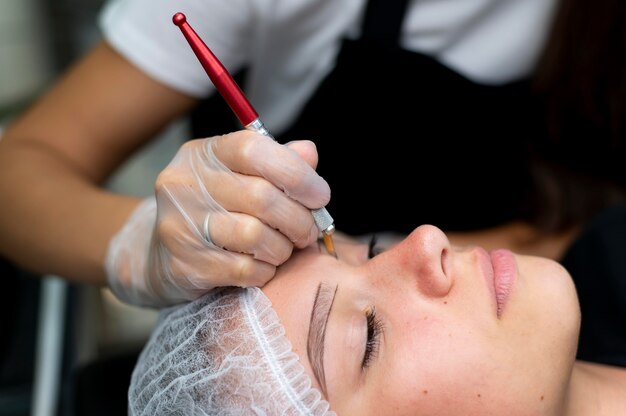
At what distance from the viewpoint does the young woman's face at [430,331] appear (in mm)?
907

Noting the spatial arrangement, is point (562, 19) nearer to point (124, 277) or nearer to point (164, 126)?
point (164, 126)

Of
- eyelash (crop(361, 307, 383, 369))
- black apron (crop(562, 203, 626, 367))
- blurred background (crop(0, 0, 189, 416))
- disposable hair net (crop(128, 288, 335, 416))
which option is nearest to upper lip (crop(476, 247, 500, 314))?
eyelash (crop(361, 307, 383, 369))

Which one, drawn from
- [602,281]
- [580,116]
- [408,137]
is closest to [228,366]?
[408,137]

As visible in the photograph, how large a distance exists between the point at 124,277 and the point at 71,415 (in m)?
0.36

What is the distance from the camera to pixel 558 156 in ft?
4.84

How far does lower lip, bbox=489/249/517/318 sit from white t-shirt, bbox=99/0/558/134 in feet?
1.67

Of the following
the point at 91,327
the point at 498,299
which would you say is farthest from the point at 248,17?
the point at 91,327

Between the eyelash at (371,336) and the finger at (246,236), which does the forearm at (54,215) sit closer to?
the finger at (246,236)

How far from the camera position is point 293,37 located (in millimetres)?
1327

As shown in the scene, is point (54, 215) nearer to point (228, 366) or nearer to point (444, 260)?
point (228, 366)

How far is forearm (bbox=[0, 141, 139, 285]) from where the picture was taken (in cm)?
120

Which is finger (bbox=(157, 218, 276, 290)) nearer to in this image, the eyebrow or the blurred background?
the eyebrow


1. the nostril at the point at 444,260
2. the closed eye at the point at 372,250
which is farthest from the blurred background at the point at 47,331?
the nostril at the point at 444,260

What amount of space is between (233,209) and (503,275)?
38 centimetres
